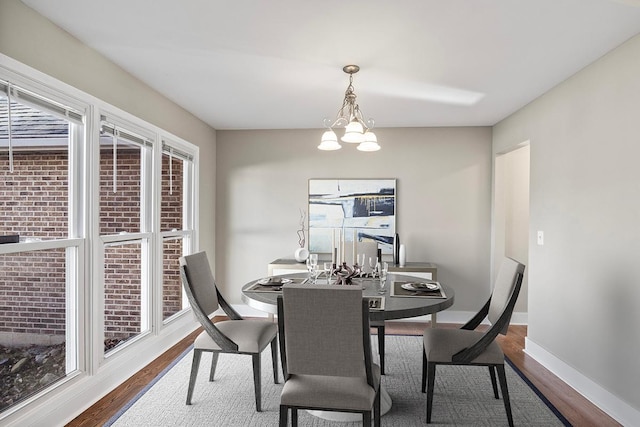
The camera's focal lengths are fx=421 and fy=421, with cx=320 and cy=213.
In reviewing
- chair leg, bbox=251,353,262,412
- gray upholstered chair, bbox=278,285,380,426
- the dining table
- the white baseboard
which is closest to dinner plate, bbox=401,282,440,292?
the dining table

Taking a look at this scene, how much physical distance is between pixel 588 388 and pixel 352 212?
2.91 m

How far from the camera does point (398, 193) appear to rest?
508 centimetres

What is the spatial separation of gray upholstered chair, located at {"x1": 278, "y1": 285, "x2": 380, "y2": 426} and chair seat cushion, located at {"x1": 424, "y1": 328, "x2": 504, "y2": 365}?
25.8 inches

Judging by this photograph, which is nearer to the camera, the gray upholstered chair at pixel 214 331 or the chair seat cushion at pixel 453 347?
the chair seat cushion at pixel 453 347

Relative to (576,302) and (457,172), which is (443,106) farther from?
(576,302)

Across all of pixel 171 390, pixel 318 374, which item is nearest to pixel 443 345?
pixel 318 374

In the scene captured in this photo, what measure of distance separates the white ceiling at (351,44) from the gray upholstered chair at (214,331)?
141 cm

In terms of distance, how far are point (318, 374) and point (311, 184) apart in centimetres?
342

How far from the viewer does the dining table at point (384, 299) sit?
7.39 ft

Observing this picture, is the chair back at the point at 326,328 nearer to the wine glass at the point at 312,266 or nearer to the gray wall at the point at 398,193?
the wine glass at the point at 312,266

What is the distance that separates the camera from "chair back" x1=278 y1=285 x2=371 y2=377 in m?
1.86

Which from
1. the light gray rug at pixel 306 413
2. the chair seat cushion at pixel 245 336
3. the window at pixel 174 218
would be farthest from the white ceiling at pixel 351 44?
the light gray rug at pixel 306 413

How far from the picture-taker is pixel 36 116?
2.37m

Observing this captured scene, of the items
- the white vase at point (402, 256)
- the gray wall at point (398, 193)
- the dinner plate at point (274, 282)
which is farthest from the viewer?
the gray wall at point (398, 193)
